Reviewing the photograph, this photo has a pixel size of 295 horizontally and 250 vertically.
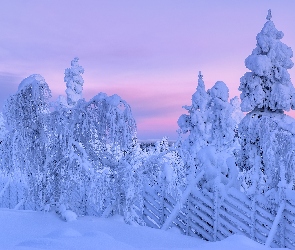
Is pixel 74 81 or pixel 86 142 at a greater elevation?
pixel 74 81

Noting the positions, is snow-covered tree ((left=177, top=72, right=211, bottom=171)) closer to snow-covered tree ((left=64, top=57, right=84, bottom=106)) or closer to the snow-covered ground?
snow-covered tree ((left=64, top=57, right=84, bottom=106))

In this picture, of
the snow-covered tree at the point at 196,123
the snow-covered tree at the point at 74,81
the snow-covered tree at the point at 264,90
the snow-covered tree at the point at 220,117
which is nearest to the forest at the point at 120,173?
the snow-covered tree at the point at 264,90

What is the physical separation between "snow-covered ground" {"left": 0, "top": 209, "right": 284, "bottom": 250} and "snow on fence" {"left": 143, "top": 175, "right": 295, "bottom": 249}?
1.46 meters

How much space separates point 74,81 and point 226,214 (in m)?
28.7

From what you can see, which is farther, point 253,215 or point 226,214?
point 226,214

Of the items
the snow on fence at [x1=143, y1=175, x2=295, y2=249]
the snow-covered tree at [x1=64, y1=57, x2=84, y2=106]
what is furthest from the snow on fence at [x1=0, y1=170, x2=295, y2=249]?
the snow-covered tree at [x1=64, y1=57, x2=84, y2=106]

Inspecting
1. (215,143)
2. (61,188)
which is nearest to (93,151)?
(61,188)

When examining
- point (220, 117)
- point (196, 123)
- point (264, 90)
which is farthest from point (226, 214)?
point (196, 123)

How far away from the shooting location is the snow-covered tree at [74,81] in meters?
35.7

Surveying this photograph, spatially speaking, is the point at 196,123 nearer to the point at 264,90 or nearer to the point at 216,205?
the point at 264,90

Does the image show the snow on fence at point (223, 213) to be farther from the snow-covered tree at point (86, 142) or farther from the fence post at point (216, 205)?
the snow-covered tree at point (86, 142)

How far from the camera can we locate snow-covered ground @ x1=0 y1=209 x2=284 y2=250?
5.76 meters

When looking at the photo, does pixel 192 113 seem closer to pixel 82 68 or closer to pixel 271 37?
pixel 271 37

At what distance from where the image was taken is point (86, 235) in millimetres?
6375
